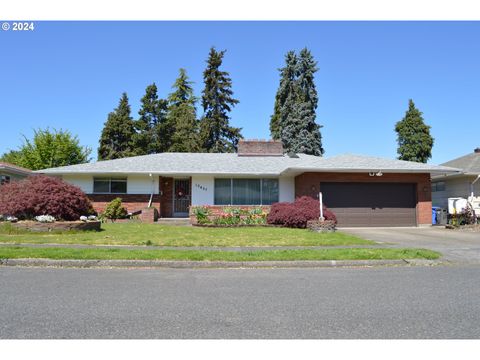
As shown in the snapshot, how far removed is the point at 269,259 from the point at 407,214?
44.6ft

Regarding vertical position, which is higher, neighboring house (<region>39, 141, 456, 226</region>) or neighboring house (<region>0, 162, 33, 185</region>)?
neighboring house (<region>0, 162, 33, 185</region>)

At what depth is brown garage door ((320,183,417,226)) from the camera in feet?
65.2

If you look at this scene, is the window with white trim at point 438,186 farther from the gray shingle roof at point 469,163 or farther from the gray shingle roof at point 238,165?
the gray shingle roof at point 238,165

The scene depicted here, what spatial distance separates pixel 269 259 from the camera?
29.2 feet

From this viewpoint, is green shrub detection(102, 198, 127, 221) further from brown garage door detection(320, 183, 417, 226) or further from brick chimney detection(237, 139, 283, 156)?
brown garage door detection(320, 183, 417, 226)

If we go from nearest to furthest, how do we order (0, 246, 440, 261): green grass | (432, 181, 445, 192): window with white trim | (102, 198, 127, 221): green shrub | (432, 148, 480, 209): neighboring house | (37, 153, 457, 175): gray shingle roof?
(0, 246, 440, 261): green grass < (37, 153, 457, 175): gray shingle roof < (102, 198, 127, 221): green shrub < (432, 148, 480, 209): neighboring house < (432, 181, 445, 192): window with white trim

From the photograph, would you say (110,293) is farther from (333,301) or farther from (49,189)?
(49,189)

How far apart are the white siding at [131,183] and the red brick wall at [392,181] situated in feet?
28.5

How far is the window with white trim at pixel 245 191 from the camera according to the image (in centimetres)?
2205

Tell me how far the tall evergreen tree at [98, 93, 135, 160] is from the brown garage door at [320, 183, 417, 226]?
27.2m

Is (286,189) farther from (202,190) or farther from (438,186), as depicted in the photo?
(438,186)

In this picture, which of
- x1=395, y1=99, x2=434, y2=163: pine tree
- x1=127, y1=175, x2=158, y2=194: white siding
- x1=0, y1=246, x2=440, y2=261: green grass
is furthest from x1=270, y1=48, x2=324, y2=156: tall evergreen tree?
x1=0, y1=246, x2=440, y2=261: green grass

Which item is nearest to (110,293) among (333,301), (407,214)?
(333,301)

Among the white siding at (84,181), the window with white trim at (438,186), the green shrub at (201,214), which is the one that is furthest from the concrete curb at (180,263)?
the window with white trim at (438,186)
